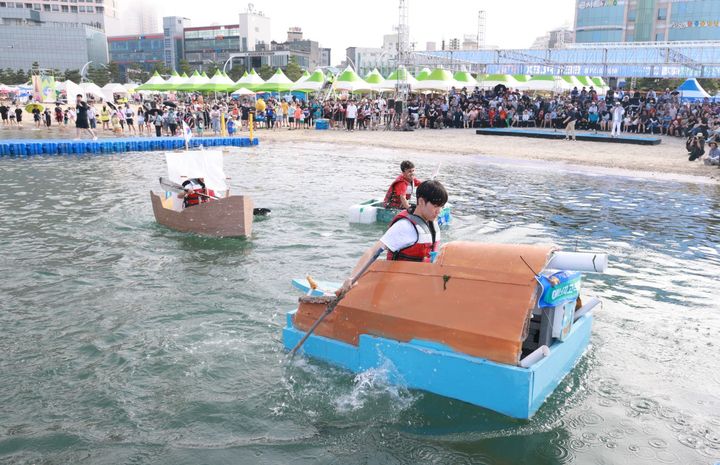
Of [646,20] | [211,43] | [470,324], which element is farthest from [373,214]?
[211,43]

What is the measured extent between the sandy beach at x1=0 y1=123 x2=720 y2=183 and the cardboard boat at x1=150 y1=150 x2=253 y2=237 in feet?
44.8

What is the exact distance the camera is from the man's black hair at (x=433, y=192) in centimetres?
505

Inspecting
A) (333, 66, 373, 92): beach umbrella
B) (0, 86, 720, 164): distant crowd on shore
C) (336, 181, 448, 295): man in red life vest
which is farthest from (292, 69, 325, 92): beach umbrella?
(336, 181, 448, 295): man in red life vest

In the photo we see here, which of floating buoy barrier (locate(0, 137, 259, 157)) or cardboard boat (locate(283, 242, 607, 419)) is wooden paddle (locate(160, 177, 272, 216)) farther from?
floating buoy barrier (locate(0, 137, 259, 157))

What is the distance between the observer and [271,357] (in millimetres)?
6305

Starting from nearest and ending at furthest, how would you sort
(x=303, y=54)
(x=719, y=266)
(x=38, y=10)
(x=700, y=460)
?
(x=700, y=460) < (x=719, y=266) < (x=38, y=10) < (x=303, y=54)

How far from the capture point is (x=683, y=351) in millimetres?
6508

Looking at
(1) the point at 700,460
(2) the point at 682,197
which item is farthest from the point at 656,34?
(1) the point at 700,460

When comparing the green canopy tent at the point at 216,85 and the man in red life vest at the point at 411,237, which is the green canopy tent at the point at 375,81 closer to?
the green canopy tent at the point at 216,85

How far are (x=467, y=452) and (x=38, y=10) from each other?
6698 inches

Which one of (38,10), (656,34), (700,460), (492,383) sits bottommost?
(700,460)

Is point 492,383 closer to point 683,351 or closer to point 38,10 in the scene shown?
point 683,351

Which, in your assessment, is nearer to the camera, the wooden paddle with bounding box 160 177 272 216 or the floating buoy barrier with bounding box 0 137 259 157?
the wooden paddle with bounding box 160 177 272 216

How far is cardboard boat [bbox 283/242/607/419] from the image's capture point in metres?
4.66
